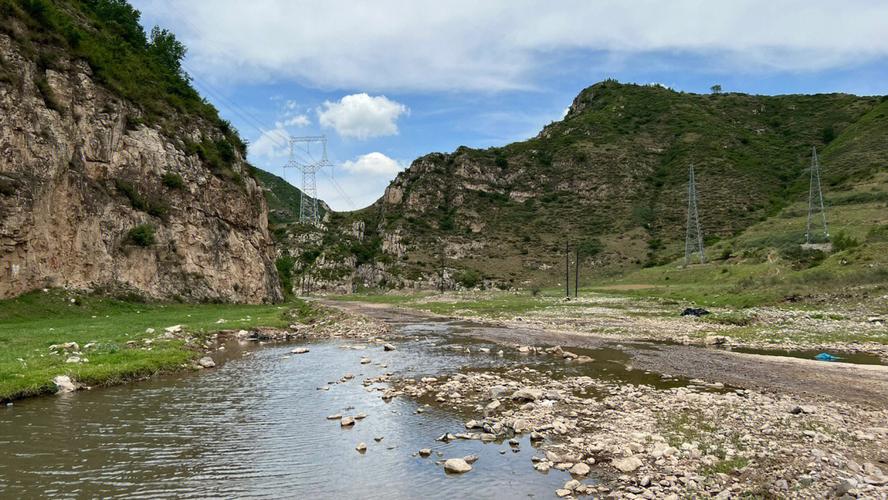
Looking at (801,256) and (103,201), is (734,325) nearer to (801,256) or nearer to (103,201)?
(801,256)

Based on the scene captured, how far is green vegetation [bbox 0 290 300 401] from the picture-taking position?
1556cm

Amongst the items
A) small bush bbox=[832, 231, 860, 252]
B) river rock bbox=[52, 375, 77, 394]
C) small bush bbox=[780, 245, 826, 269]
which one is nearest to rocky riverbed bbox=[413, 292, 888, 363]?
small bush bbox=[780, 245, 826, 269]

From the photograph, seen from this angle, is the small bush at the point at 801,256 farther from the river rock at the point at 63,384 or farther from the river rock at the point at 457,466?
the river rock at the point at 63,384

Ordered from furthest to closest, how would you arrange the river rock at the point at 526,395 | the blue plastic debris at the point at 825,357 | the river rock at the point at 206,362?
the blue plastic debris at the point at 825,357
the river rock at the point at 206,362
the river rock at the point at 526,395

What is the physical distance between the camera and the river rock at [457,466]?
9.11 meters

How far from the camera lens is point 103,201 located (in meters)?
40.0

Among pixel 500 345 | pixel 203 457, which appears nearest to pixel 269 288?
pixel 500 345

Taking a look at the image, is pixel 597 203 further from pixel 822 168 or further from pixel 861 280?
pixel 861 280

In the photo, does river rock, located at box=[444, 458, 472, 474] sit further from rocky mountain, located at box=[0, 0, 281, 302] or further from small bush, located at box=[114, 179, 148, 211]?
small bush, located at box=[114, 179, 148, 211]

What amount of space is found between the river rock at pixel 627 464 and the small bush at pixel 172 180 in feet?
163

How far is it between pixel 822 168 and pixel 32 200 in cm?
14504

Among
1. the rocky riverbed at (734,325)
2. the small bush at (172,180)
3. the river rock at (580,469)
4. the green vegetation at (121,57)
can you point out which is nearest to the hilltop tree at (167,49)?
the green vegetation at (121,57)

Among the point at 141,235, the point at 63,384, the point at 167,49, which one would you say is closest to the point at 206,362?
the point at 63,384

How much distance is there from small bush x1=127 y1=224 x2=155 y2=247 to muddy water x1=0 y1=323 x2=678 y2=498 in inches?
1167
